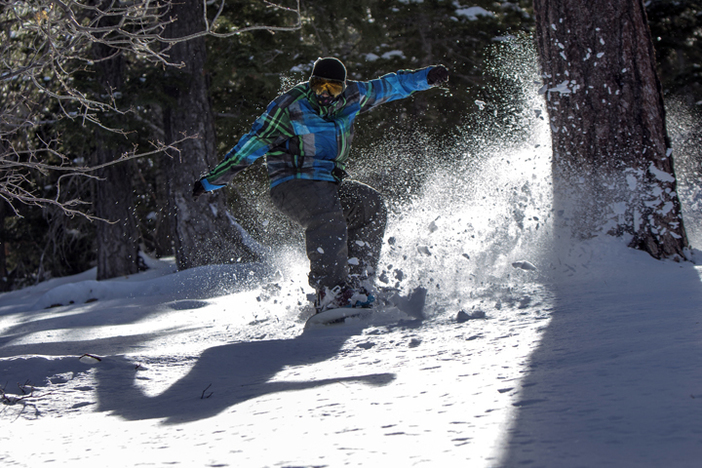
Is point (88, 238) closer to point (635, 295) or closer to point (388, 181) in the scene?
point (388, 181)

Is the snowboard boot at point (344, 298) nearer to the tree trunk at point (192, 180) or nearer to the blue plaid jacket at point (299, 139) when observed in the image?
the blue plaid jacket at point (299, 139)

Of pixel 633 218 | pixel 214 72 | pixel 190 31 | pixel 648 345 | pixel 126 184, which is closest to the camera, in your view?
pixel 648 345

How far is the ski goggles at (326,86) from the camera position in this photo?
345 cm

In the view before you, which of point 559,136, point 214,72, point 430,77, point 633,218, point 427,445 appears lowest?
point 427,445

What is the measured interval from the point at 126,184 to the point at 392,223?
6945 mm

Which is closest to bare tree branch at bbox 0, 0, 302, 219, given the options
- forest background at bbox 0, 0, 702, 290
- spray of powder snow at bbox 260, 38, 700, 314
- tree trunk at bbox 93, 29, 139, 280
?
spray of powder snow at bbox 260, 38, 700, 314

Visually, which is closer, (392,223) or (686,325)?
(686,325)

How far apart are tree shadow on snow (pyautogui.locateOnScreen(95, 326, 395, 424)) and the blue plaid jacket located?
1.18 meters

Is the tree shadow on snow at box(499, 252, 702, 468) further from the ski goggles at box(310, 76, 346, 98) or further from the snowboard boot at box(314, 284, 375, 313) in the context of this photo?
the ski goggles at box(310, 76, 346, 98)

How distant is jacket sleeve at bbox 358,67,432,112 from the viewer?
12.5 ft

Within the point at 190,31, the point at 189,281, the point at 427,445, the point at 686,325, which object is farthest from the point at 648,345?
the point at 190,31

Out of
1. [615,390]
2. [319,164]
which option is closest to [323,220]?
[319,164]

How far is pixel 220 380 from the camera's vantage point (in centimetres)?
218

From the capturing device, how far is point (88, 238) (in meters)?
14.0
